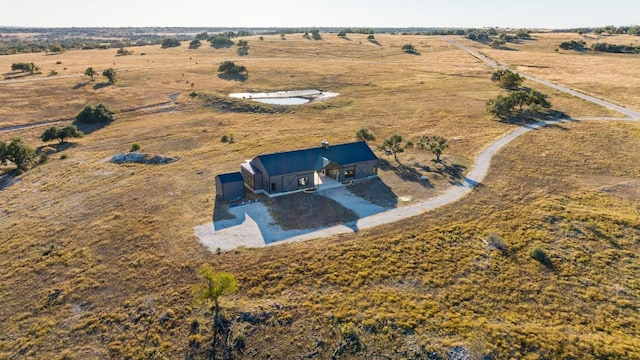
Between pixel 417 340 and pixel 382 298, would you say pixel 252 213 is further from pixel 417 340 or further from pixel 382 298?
pixel 417 340

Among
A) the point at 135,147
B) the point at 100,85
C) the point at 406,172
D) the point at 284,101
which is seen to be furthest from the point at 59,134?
the point at 406,172

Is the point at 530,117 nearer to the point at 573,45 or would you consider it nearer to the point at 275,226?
the point at 275,226

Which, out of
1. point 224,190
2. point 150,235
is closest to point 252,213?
point 224,190

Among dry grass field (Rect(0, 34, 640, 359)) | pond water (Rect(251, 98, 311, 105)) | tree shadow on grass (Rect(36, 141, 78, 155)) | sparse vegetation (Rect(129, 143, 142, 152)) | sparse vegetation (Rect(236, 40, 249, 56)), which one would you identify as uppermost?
sparse vegetation (Rect(236, 40, 249, 56))

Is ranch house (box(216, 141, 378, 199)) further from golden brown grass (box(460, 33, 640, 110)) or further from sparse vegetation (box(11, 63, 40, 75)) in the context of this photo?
sparse vegetation (box(11, 63, 40, 75))

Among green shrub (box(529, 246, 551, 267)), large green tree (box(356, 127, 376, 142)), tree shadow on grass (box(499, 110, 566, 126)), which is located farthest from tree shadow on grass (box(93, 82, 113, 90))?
green shrub (box(529, 246, 551, 267))
